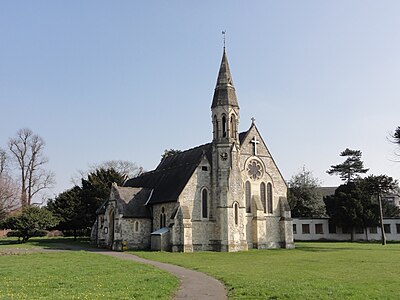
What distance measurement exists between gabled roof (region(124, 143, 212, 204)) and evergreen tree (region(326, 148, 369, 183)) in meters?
38.5

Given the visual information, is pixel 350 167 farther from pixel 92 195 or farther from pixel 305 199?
pixel 92 195

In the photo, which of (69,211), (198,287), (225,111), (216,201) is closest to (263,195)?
(216,201)

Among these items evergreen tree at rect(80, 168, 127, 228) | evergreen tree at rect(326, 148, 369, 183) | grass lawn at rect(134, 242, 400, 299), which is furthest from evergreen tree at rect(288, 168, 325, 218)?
grass lawn at rect(134, 242, 400, 299)

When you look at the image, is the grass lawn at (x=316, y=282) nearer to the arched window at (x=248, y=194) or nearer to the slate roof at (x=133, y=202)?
the arched window at (x=248, y=194)

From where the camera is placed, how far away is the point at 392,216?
64.5 meters

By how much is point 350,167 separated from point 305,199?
38.0 feet

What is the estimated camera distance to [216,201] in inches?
1501

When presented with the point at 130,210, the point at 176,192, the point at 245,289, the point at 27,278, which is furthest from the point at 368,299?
the point at 130,210

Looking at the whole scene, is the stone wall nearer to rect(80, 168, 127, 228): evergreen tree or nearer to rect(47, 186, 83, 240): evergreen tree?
rect(80, 168, 127, 228): evergreen tree

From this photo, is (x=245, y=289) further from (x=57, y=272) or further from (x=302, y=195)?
(x=302, y=195)

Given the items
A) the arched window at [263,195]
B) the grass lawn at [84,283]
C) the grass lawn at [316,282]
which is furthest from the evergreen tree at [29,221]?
the grass lawn at [316,282]

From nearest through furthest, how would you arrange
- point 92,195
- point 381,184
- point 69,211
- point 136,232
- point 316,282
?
1. point 316,282
2. point 136,232
3. point 381,184
4. point 69,211
5. point 92,195

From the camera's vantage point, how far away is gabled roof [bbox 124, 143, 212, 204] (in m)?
39.2

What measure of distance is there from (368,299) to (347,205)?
49.6 metres
